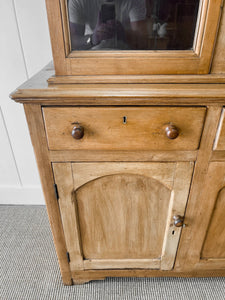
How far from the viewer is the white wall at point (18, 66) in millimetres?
838

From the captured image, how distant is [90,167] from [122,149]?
10 cm

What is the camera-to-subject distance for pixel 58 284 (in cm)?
90

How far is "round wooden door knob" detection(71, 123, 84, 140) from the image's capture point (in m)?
0.53

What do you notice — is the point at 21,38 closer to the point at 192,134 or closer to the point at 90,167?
the point at 90,167

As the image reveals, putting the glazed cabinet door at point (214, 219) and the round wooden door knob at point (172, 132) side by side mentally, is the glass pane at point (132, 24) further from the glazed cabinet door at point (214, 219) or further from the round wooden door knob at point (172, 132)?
the glazed cabinet door at point (214, 219)

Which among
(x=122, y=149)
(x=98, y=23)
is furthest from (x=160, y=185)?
(x=98, y=23)

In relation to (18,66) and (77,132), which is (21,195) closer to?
(18,66)

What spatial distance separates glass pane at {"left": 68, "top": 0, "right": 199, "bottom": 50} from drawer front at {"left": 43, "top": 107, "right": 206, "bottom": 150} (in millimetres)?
155

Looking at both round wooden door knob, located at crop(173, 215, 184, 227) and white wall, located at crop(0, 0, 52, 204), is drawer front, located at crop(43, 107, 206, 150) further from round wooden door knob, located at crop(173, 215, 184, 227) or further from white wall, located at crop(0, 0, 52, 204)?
white wall, located at crop(0, 0, 52, 204)

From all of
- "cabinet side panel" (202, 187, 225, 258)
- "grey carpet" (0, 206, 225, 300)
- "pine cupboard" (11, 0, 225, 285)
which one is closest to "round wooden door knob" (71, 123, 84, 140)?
"pine cupboard" (11, 0, 225, 285)

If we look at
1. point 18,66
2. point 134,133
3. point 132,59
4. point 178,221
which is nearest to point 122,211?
point 178,221

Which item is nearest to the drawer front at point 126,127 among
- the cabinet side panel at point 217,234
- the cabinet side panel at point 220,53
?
the cabinet side panel at point 220,53

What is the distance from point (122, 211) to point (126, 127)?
0.93ft

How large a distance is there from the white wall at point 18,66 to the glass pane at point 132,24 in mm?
412
